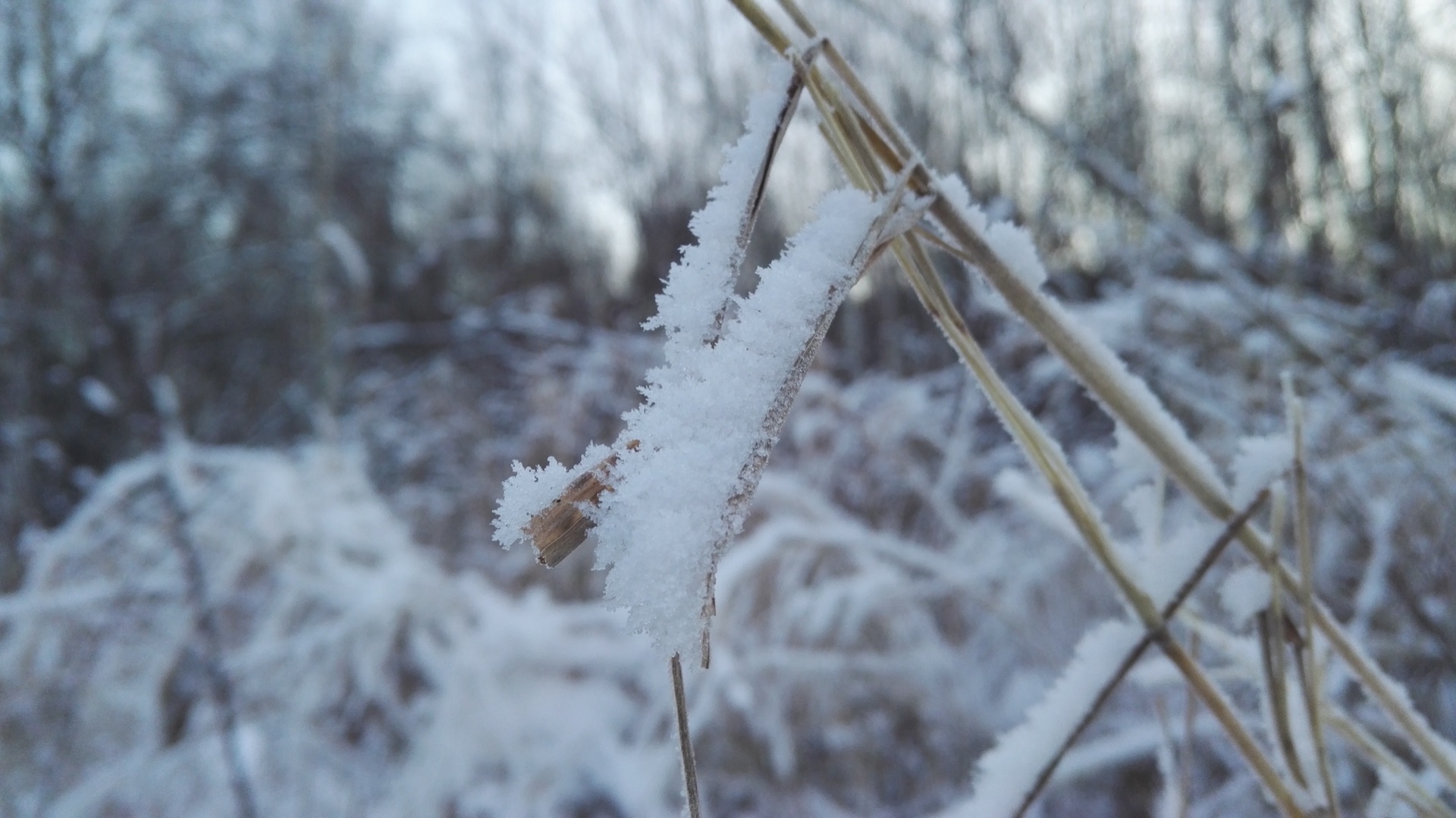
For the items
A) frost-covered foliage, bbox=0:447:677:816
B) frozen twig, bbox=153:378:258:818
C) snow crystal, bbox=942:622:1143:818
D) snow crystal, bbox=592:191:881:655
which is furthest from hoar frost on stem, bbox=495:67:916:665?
frozen twig, bbox=153:378:258:818

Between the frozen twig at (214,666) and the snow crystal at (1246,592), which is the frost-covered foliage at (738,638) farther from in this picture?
the snow crystal at (1246,592)

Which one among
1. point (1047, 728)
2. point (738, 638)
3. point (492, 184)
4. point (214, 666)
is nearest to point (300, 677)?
point (214, 666)

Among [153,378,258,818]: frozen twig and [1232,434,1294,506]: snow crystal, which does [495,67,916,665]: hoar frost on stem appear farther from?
[153,378,258,818]: frozen twig

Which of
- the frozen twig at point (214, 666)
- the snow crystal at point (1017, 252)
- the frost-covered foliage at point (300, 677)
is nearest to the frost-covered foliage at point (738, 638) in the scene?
the frost-covered foliage at point (300, 677)

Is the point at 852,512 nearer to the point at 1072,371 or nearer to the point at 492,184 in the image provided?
the point at 1072,371

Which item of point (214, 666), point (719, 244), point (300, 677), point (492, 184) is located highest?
point (492, 184)

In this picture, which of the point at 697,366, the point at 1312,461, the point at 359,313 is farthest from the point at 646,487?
the point at 359,313
